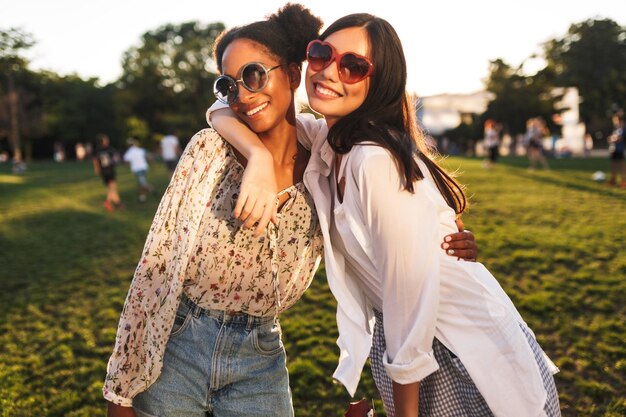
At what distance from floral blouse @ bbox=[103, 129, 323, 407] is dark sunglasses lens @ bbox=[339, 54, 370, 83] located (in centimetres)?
48

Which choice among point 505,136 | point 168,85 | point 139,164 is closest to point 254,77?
point 139,164

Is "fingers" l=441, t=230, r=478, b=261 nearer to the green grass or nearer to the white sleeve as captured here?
the white sleeve

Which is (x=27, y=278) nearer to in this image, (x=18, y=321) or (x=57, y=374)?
(x=18, y=321)

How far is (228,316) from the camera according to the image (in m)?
2.08

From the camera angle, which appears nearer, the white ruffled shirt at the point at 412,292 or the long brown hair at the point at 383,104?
→ the white ruffled shirt at the point at 412,292

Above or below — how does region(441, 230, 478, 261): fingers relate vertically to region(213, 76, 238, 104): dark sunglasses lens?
below

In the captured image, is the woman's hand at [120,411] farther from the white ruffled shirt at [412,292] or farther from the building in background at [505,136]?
the building in background at [505,136]

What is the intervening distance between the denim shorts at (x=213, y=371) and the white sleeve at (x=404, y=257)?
0.59m

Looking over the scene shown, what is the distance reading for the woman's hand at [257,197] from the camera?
181 centimetres

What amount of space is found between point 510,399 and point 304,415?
2.64 meters

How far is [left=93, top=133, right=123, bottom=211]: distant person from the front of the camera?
1516 centimetres

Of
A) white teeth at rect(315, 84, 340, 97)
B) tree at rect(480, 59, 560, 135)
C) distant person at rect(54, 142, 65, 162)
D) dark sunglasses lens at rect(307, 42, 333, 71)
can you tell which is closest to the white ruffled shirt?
white teeth at rect(315, 84, 340, 97)

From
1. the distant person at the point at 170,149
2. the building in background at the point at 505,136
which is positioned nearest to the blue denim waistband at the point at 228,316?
the distant person at the point at 170,149

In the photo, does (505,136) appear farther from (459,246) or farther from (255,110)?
(459,246)
